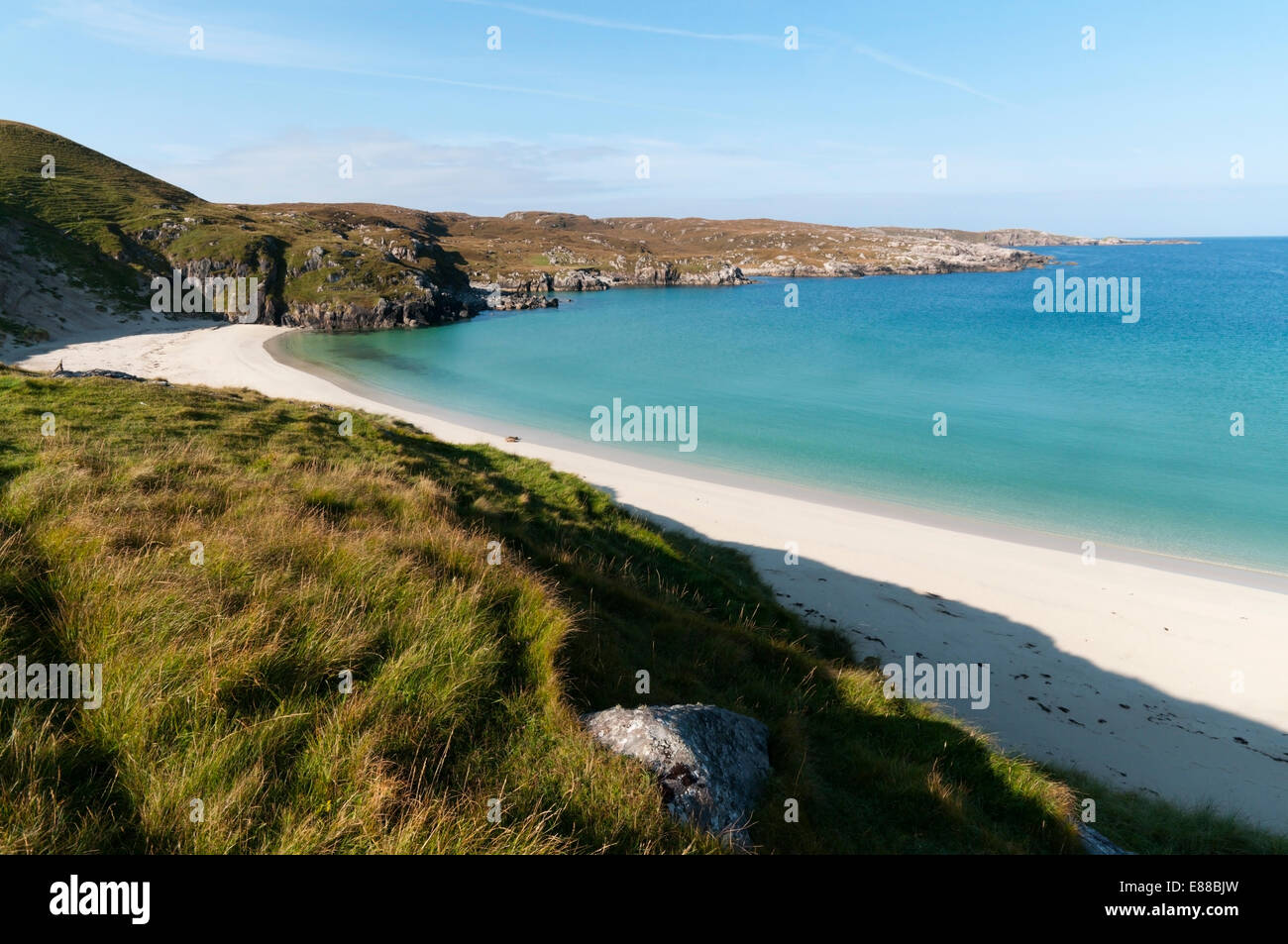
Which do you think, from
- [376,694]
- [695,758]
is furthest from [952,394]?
[376,694]

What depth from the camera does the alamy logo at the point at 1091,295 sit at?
10569 centimetres

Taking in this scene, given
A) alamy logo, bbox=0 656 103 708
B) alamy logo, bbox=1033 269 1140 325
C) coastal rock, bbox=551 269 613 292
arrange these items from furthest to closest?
coastal rock, bbox=551 269 613 292, alamy logo, bbox=1033 269 1140 325, alamy logo, bbox=0 656 103 708

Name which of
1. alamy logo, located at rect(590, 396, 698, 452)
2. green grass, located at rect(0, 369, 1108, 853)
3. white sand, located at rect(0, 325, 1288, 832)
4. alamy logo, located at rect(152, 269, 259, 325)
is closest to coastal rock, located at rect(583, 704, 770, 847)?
green grass, located at rect(0, 369, 1108, 853)

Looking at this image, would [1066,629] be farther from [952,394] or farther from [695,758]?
[952,394]

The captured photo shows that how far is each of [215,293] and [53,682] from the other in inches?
3984

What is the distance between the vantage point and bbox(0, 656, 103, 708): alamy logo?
4172 mm

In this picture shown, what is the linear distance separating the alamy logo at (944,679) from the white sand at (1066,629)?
291 mm

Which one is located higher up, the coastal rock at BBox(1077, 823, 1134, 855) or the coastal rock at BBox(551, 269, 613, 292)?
the coastal rock at BBox(551, 269, 613, 292)

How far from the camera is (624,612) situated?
348 inches

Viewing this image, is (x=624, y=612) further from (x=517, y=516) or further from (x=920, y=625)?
(x=920, y=625)
